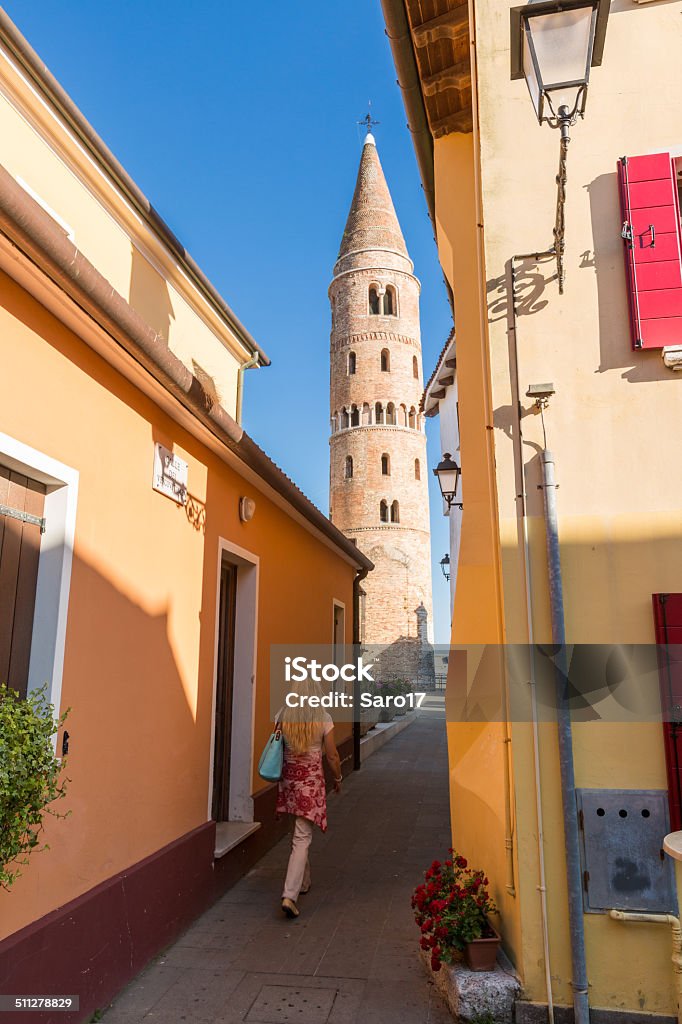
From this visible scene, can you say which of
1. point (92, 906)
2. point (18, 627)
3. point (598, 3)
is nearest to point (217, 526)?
point (18, 627)

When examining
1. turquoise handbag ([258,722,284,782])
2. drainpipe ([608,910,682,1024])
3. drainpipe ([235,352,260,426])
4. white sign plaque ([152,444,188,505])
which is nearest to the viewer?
drainpipe ([608,910,682,1024])

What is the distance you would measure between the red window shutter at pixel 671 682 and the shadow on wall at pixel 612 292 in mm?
1325

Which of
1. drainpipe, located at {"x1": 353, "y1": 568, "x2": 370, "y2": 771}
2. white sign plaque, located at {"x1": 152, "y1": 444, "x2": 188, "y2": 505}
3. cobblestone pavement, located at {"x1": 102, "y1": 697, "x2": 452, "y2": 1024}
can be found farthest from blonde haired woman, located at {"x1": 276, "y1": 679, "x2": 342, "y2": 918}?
drainpipe, located at {"x1": 353, "y1": 568, "x2": 370, "y2": 771}

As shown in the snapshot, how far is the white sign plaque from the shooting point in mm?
5172

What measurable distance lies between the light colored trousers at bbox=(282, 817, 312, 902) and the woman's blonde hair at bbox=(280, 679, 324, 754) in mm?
562

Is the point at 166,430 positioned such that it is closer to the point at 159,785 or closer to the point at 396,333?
the point at 159,785

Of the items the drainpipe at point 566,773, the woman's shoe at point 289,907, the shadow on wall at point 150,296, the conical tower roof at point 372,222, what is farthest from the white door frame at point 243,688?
the conical tower roof at point 372,222


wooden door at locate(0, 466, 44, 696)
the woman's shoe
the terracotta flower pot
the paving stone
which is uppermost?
wooden door at locate(0, 466, 44, 696)

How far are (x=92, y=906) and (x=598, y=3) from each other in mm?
5059

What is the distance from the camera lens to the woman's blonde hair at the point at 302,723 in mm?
5887

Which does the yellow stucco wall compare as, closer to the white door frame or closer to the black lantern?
the black lantern

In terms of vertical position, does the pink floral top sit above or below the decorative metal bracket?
below

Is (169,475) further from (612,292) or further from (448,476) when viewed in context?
(448,476)

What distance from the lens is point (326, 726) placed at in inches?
236
